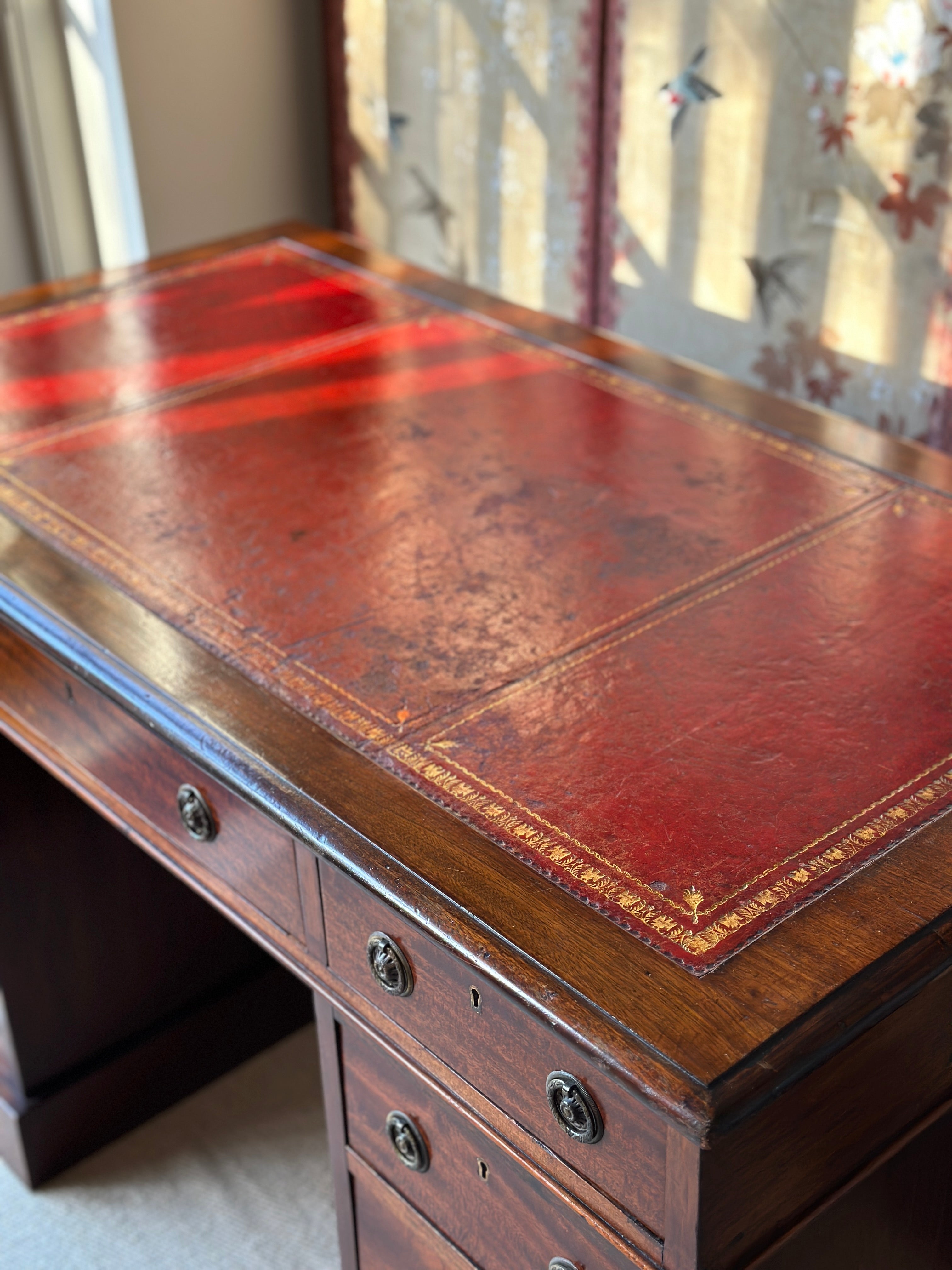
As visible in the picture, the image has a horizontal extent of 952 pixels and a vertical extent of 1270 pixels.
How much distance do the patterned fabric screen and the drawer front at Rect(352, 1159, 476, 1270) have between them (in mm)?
1573

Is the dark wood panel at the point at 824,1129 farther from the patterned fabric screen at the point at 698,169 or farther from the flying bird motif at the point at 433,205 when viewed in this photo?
the flying bird motif at the point at 433,205

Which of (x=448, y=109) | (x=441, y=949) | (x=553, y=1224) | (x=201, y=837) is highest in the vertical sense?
(x=448, y=109)

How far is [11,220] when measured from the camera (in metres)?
3.18

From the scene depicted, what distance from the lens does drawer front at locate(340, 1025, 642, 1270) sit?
1144mm

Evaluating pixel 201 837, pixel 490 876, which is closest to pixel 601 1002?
pixel 490 876

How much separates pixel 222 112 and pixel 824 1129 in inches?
112

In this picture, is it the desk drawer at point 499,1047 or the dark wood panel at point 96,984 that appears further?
the dark wood panel at point 96,984

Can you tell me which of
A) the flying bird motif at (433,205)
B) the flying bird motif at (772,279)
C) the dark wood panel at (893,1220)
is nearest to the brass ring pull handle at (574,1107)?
the dark wood panel at (893,1220)

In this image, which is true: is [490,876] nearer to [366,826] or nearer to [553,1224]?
[366,826]

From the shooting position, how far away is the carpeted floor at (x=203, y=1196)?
1965mm

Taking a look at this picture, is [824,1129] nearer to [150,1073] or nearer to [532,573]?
[532,573]

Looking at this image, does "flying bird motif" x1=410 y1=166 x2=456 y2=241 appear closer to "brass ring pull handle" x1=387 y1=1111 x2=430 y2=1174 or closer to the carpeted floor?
the carpeted floor

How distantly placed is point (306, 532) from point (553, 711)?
47 cm

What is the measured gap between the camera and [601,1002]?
0.94 metres
